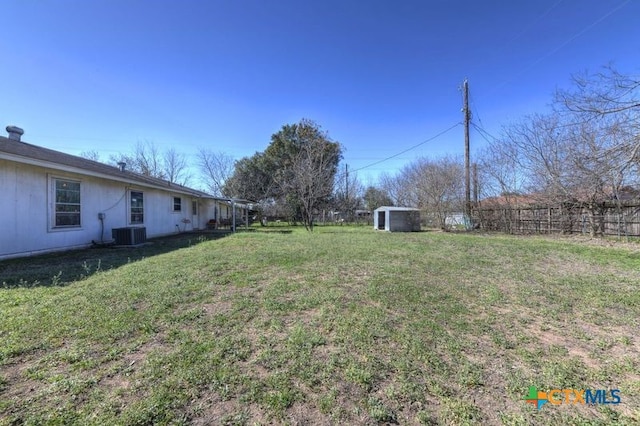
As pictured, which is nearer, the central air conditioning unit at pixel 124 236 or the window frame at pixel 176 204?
the central air conditioning unit at pixel 124 236

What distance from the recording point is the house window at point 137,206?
10852 millimetres

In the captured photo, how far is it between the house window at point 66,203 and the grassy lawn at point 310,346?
307cm

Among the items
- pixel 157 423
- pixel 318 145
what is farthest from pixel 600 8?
pixel 318 145

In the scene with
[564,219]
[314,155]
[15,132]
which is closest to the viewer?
[15,132]

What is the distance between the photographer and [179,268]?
18.1ft

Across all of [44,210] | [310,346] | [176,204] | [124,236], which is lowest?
[310,346]

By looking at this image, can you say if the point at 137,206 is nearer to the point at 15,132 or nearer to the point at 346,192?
the point at 15,132

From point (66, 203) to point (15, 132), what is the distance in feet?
14.2

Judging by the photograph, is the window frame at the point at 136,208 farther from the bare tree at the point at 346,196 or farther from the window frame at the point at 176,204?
the bare tree at the point at 346,196

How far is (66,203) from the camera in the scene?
786 cm

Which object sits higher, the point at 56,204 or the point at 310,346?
the point at 56,204

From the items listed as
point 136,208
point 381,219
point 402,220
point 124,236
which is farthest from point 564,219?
point 136,208

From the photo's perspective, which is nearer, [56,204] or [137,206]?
[56,204]

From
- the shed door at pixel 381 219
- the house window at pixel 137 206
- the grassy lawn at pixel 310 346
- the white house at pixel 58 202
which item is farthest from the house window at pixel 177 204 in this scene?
the shed door at pixel 381 219
